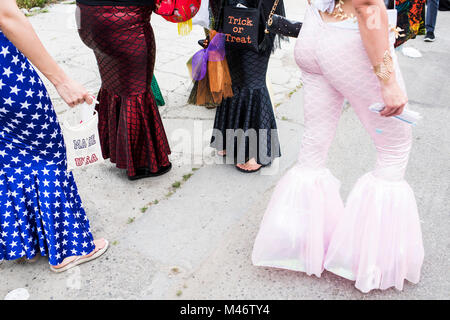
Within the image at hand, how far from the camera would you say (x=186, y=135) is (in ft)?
10.7

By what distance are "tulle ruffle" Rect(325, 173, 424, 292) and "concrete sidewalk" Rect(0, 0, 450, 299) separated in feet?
0.39

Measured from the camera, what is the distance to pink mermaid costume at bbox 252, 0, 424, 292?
1.54m

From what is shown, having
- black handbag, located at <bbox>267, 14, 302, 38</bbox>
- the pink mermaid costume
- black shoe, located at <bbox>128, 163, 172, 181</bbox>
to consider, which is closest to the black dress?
black shoe, located at <bbox>128, 163, 172, 181</bbox>

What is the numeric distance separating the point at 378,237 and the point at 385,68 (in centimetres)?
75

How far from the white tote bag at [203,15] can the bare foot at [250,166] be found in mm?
927

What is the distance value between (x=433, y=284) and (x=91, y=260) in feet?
5.45

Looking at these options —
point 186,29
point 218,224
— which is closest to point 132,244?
point 218,224

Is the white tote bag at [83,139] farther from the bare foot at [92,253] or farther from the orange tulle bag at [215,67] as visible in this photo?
the orange tulle bag at [215,67]

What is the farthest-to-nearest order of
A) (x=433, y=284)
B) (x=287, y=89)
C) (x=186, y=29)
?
(x=287, y=89) < (x=186, y=29) < (x=433, y=284)

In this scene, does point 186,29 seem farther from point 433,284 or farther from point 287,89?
point 433,284

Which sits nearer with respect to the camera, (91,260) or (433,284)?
(433,284)

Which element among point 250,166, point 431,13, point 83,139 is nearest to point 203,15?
point 250,166

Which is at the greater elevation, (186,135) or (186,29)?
(186,29)

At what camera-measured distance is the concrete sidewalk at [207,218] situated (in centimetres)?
195
